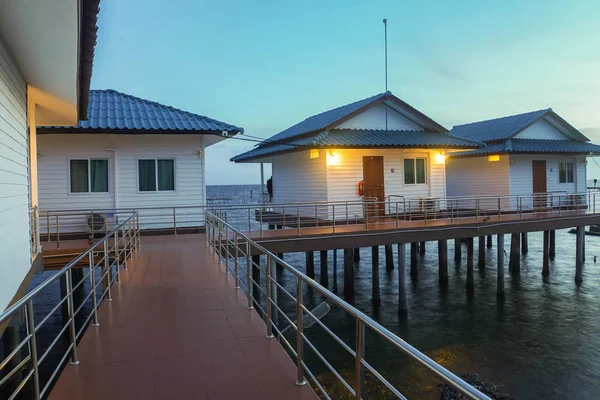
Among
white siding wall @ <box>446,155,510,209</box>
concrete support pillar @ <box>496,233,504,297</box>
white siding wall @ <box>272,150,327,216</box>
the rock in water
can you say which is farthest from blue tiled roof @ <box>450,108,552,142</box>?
the rock in water

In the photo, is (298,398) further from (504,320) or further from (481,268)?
(481,268)

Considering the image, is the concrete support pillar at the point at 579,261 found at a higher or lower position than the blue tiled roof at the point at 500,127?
lower

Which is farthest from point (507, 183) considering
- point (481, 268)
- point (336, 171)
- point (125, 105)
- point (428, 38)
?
point (125, 105)

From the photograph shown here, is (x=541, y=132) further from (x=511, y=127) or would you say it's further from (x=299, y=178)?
(x=299, y=178)

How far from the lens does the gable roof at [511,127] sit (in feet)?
73.5

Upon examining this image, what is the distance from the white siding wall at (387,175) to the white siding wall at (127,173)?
5.04 metres

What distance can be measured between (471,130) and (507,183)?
581 cm

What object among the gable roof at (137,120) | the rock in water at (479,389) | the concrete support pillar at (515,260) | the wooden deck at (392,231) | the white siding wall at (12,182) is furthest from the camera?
the concrete support pillar at (515,260)

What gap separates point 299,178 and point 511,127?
39.8ft

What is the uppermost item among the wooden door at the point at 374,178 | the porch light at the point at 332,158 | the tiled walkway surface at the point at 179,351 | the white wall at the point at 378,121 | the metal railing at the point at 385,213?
the white wall at the point at 378,121

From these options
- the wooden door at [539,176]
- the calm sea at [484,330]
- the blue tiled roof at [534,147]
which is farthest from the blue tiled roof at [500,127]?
the calm sea at [484,330]

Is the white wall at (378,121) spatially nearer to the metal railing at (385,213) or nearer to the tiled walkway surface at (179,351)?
the metal railing at (385,213)

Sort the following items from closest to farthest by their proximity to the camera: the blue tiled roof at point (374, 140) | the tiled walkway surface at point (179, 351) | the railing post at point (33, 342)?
the railing post at point (33, 342)
the tiled walkway surface at point (179, 351)
the blue tiled roof at point (374, 140)

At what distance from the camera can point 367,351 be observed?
11703 millimetres
